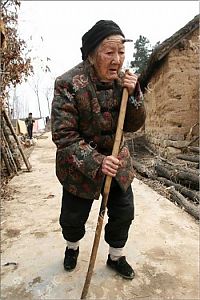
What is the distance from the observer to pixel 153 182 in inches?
210

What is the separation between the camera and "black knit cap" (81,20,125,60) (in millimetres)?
1783

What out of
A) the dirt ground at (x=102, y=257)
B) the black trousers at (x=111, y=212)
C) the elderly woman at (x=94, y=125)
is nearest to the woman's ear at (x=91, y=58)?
the elderly woman at (x=94, y=125)

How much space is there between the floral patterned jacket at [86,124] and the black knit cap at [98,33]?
5.1 inches

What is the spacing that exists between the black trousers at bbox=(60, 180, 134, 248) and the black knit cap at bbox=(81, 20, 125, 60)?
2.92 feet

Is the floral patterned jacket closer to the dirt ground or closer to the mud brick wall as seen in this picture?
the dirt ground

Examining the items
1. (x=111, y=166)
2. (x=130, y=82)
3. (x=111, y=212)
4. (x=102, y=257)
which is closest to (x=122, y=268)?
(x=102, y=257)

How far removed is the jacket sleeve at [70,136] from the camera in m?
1.81

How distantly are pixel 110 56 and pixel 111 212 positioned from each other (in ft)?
3.36

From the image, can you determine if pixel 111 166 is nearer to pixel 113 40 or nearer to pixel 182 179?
pixel 113 40

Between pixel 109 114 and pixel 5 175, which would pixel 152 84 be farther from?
pixel 109 114

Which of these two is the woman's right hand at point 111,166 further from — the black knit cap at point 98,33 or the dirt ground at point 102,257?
the dirt ground at point 102,257

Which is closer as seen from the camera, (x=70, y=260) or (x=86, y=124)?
(x=86, y=124)

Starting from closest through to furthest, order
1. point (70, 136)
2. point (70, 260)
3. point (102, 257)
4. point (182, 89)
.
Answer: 1. point (70, 136)
2. point (70, 260)
3. point (102, 257)
4. point (182, 89)

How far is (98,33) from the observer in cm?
179
